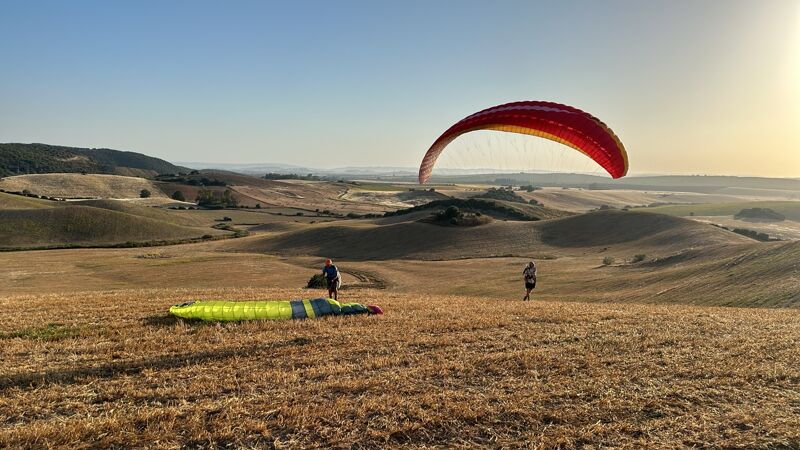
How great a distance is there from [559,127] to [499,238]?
158 feet

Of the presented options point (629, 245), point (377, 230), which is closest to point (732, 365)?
point (629, 245)

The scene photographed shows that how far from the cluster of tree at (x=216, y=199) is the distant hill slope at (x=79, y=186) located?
48.7 feet

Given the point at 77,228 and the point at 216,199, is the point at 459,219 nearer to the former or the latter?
the point at 77,228

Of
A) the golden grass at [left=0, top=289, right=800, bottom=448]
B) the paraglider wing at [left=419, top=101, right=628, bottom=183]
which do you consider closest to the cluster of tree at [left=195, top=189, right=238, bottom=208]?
the paraglider wing at [left=419, top=101, right=628, bottom=183]

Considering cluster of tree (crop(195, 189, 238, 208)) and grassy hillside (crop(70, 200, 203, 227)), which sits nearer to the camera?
grassy hillside (crop(70, 200, 203, 227))

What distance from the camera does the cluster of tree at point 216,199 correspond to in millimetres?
135250

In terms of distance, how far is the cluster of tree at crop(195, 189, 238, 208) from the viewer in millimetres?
135250

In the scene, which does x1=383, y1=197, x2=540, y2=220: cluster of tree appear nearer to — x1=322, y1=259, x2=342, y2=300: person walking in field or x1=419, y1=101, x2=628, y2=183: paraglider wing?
x1=419, y1=101, x2=628, y2=183: paraglider wing

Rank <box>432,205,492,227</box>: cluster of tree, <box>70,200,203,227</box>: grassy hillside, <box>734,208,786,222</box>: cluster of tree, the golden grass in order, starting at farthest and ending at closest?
<box>734,208,786,222</box>: cluster of tree, <box>70,200,203,227</box>: grassy hillside, <box>432,205,492,227</box>: cluster of tree, the golden grass

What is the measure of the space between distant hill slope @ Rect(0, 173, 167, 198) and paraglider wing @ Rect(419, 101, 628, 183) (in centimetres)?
13991

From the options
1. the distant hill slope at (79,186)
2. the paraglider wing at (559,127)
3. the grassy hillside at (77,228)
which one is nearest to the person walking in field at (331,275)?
the paraglider wing at (559,127)

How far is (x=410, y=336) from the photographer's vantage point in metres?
13.8

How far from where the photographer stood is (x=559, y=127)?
2097 cm

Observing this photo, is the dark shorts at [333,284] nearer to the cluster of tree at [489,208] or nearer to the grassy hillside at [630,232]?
the grassy hillside at [630,232]
